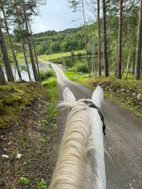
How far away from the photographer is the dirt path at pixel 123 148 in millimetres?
2682

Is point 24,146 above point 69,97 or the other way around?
the other way around

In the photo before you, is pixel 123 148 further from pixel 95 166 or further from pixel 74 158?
pixel 74 158

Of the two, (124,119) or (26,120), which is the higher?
(26,120)

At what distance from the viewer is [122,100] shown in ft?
23.1

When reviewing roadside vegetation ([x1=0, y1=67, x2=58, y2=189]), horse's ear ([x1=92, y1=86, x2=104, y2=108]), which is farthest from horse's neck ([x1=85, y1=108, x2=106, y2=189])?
roadside vegetation ([x1=0, y1=67, x2=58, y2=189])

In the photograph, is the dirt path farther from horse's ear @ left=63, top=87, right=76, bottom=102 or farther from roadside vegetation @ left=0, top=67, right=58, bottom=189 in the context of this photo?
horse's ear @ left=63, top=87, right=76, bottom=102

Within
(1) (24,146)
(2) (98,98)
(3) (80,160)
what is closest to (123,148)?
(2) (98,98)

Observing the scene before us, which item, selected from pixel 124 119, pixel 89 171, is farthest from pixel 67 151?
pixel 124 119

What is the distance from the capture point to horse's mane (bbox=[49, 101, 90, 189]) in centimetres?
79

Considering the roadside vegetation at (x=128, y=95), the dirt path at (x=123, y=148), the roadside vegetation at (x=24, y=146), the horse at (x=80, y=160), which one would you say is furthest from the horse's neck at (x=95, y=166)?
the roadside vegetation at (x=128, y=95)

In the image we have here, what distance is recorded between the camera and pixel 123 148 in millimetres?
3596

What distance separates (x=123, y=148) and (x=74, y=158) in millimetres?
3350

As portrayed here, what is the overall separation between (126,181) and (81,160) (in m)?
2.55

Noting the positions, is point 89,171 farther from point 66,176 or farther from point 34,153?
point 34,153
